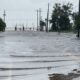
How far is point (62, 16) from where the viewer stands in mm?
92750

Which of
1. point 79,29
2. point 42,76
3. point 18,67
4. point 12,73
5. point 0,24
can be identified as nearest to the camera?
point 42,76

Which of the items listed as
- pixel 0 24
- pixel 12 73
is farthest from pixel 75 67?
pixel 0 24

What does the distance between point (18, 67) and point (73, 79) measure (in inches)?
132

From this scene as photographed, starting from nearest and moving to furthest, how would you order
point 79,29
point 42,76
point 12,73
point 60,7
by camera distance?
point 42,76 < point 12,73 < point 79,29 < point 60,7

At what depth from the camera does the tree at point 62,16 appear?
9038 centimetres

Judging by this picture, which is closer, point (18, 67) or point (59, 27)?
point (18, 67)

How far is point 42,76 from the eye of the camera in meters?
10.1

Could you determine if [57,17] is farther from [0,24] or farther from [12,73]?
[12,73]

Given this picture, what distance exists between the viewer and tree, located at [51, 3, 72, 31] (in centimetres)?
9038

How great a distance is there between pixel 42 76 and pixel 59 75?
508mm

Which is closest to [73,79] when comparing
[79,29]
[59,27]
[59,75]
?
[59,75]

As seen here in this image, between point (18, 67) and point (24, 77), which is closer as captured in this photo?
point (24, 77)

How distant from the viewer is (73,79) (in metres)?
9.43

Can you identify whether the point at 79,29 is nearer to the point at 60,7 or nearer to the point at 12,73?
the point at 12,73
